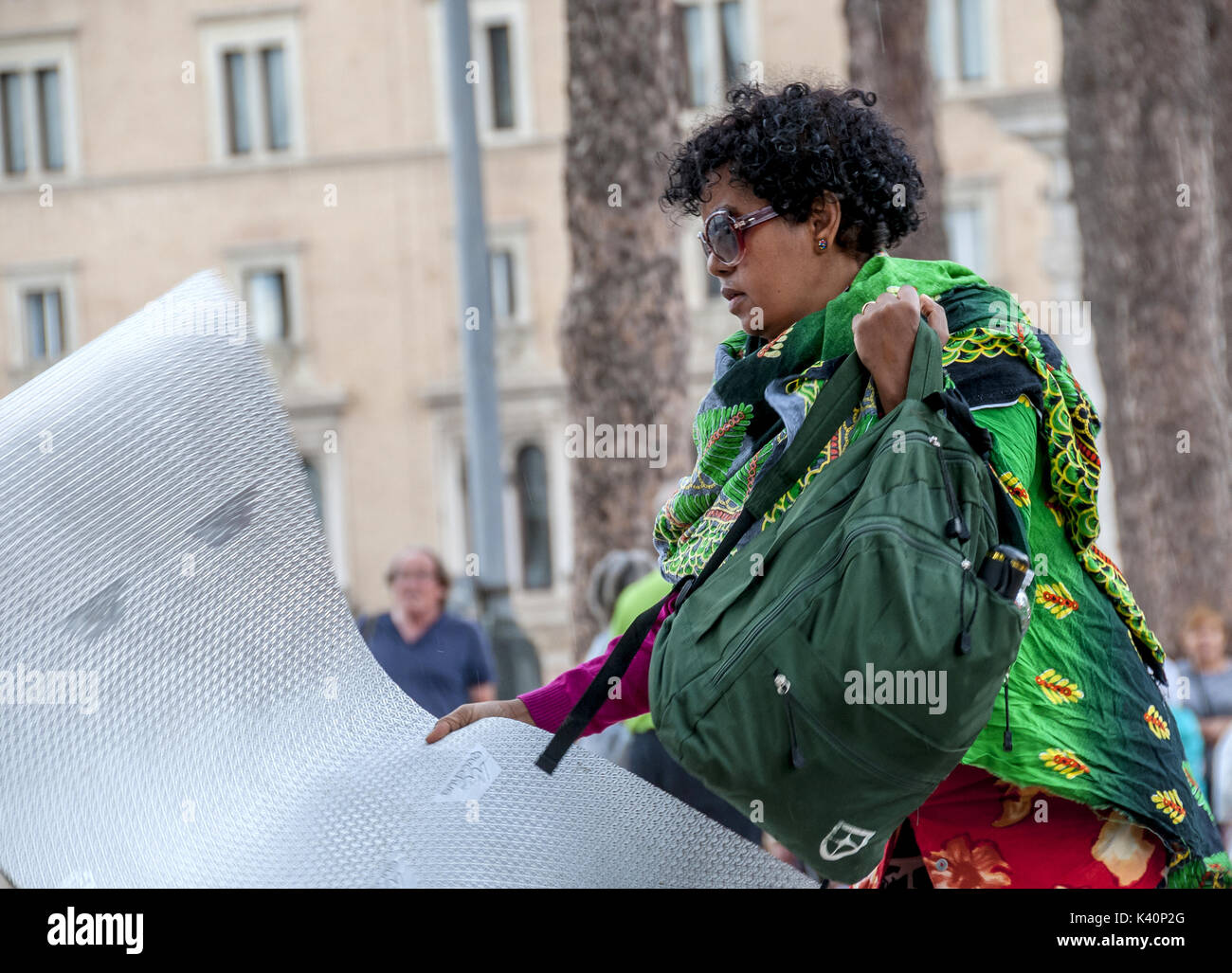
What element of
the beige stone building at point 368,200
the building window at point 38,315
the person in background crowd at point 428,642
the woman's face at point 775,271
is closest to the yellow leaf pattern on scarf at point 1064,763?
the woman's face at point 775,271

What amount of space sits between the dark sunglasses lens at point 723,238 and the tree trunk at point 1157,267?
32.6ft

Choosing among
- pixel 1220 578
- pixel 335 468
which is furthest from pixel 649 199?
pixel 335 468

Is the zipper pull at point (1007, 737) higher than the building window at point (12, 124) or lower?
lower

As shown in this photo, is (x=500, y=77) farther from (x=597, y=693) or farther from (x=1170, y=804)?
(x=1170, y=804)

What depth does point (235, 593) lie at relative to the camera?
210 cm

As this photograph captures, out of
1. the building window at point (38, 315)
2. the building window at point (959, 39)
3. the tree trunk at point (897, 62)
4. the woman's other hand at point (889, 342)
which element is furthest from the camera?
the building window at point (38, 315)

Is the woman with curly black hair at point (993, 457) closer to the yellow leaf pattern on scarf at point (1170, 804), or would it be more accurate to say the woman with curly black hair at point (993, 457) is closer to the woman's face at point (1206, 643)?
the yellow leaf pattern on scarf at point (1170, 804)

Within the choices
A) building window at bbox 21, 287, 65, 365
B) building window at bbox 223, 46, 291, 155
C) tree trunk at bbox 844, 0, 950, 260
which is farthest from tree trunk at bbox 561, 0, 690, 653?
building window at bbox 21, 287, 65, 365

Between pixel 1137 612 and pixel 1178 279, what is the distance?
10105mm

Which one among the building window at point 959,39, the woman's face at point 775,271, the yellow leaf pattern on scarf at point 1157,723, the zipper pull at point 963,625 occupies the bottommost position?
the yellow leaf pattern on scarf at point 1157,723

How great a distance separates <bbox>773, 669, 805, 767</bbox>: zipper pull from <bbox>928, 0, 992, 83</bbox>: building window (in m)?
28.2

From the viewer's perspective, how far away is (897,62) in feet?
40.2

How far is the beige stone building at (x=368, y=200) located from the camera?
93.8 ft

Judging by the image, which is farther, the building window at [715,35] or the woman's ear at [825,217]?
the building window at [715,35]
